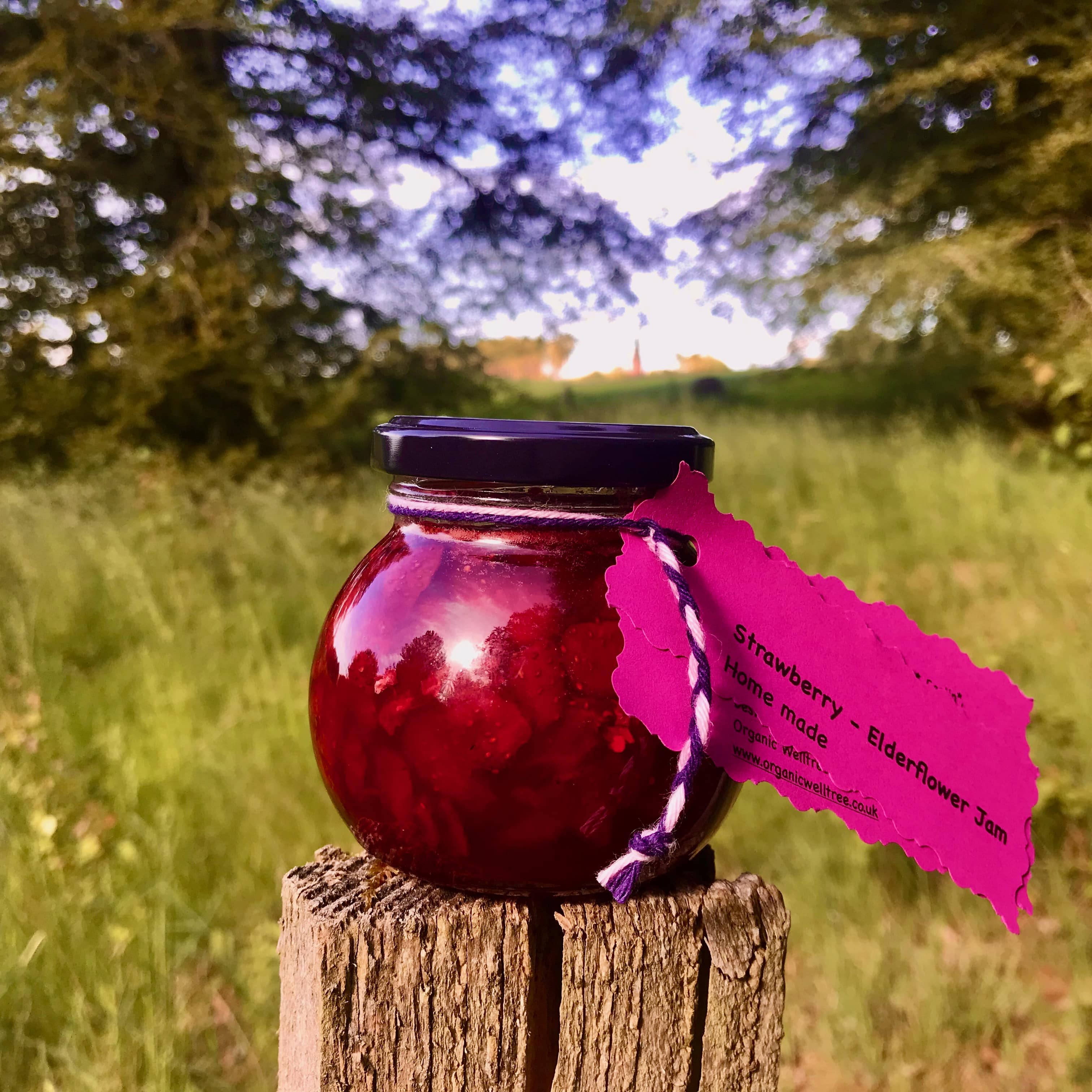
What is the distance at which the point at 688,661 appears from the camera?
1.99 feet

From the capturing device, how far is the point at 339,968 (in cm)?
65

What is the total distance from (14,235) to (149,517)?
8.38ft

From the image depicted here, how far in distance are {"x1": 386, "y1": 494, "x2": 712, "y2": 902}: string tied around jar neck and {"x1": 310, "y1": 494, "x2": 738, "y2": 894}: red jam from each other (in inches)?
0.7

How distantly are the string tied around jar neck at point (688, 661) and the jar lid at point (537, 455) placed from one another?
2cm

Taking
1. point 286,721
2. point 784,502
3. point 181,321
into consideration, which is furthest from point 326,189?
point 286,721

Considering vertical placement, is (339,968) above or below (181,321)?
below

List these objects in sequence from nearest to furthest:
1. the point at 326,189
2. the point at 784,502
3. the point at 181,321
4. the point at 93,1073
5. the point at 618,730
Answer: the point at 618,730
the point at 93,1073
the point at 784,502
the point at 181,321
the point at 326,189

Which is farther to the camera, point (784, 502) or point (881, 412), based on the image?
point (881, 412)

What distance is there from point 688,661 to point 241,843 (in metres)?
1.62

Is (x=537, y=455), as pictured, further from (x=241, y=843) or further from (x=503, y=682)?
(x=241, y=843)

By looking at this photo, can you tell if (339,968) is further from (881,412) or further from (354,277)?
(881,412)

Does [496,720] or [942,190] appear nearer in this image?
[496,720]

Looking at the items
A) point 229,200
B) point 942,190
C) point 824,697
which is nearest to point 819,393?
point 942,190

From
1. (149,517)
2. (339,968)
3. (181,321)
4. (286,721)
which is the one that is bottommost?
(286,721)
